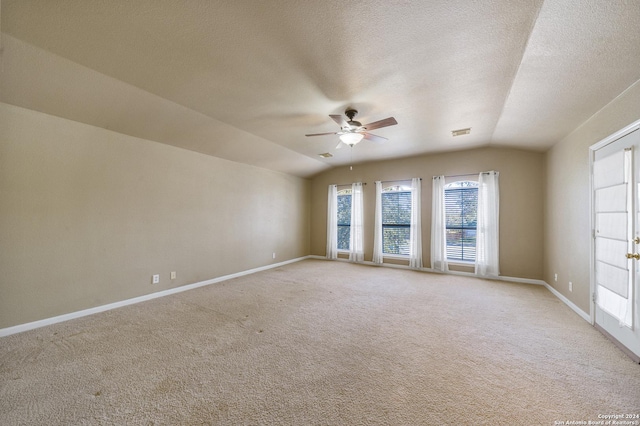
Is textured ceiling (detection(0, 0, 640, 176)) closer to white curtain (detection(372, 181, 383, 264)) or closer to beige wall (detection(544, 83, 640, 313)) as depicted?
beige wall (detection(544, 83, 640, 313))

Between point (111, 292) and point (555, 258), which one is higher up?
point (555, 258)

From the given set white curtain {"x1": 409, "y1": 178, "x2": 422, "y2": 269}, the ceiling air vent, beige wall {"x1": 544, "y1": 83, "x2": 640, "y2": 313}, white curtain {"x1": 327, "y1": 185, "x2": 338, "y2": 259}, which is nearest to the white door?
beige wall {"x1": 544, "y1": 83, "x2": 640, "y2": 313}

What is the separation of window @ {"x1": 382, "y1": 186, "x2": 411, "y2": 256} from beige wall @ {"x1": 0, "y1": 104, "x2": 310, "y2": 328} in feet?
12.4

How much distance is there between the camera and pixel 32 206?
2707 mm

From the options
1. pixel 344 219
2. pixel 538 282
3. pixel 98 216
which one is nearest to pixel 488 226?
pixel 538 282

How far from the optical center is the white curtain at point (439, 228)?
533 centimetres

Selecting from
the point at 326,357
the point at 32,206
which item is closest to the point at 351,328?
the point at 326,357

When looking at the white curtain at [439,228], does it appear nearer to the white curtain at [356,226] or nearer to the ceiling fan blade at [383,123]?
the white curtain at [356,226]

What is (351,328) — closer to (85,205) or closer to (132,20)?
(132,20)

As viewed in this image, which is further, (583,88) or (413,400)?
(583,88)

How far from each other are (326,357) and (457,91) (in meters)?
3.25

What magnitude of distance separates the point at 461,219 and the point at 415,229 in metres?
1.00

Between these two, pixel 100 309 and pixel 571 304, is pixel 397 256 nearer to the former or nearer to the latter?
pixel 571 304

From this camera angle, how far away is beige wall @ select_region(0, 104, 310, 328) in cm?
262
